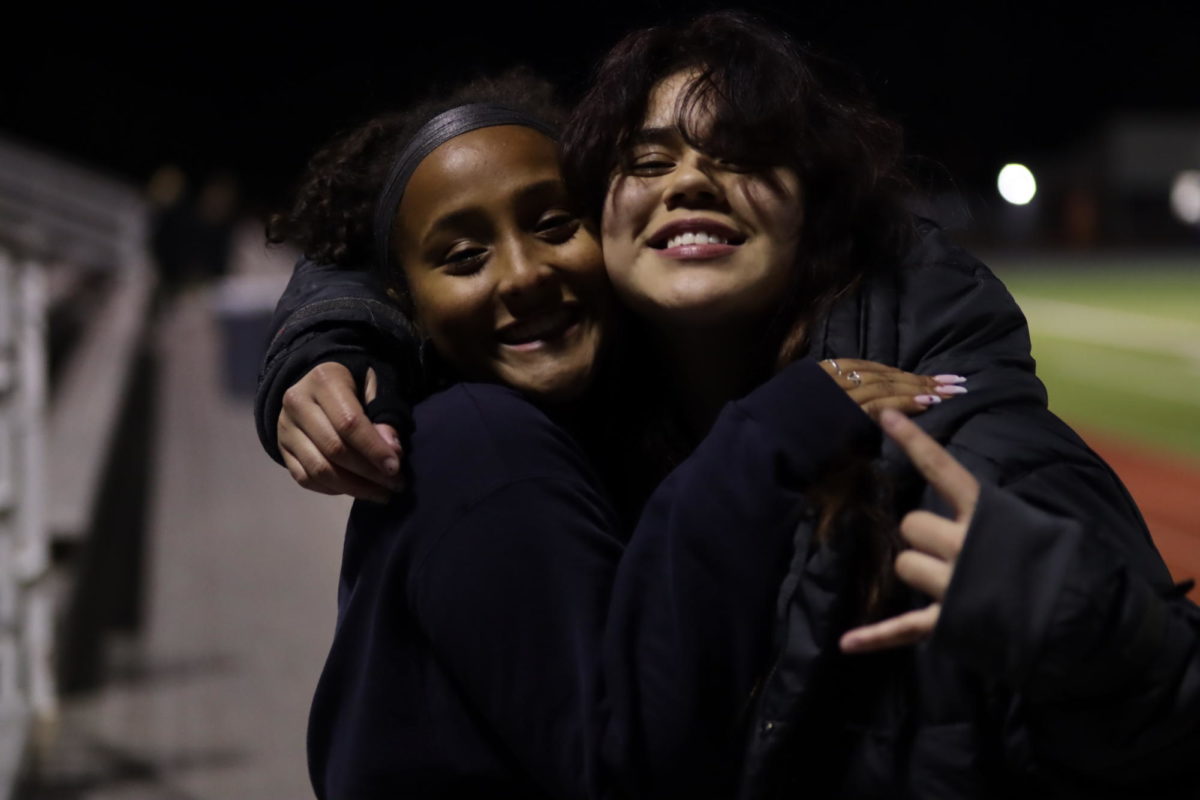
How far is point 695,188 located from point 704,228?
57 mm

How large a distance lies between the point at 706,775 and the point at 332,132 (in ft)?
4.16

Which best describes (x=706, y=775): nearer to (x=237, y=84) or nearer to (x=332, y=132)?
(x=332, y=132)

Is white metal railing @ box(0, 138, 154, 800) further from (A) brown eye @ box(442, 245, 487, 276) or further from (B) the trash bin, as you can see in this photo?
(A) brown eye @ box(442, 245, 487, 276)

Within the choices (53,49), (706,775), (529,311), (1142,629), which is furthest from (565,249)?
(53,49)

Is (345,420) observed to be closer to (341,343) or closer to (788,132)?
(341,343)

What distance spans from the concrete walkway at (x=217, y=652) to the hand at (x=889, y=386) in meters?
3.13

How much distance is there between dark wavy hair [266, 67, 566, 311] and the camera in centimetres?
201

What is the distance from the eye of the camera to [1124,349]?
16625mm

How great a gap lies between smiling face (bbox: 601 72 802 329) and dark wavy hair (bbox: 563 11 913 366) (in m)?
0.02

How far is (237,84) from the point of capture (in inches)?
1283

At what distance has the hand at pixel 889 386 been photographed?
1.50 metres

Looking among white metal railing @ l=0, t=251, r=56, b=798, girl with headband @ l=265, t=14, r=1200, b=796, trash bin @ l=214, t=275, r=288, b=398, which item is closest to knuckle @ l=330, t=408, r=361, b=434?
girl with headband @ l=265, t=14, r=1200, b=796

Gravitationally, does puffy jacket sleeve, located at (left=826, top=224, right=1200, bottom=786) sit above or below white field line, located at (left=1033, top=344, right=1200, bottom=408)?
above

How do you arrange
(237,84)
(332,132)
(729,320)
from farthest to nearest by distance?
(237,84), (332,132), (729,320)
